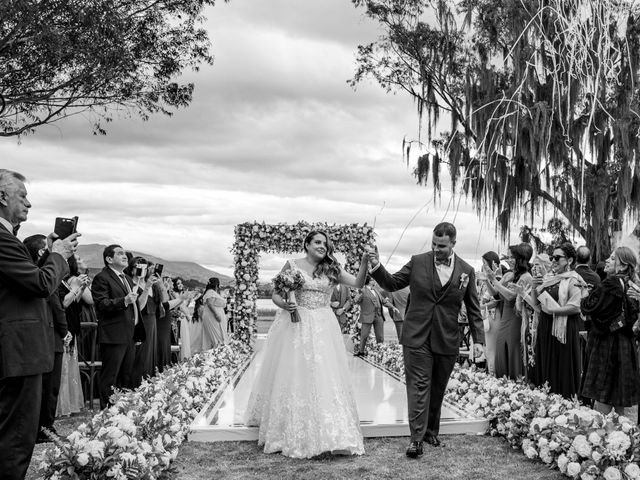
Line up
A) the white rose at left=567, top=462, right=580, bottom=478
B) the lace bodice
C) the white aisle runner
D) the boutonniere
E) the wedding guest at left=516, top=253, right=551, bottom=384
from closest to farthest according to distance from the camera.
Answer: the white rose at left=567, top=462, right=580, bottom=478, the boutonniere, the lace bodice, the white aisle runner, the wedding guest at left=516, top=253, right=551, bottom=384

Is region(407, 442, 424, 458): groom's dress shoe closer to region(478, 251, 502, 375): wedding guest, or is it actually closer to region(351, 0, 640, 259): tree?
region(478, 251, 502, 375): wedding guest

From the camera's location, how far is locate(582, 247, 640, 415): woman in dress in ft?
18.5

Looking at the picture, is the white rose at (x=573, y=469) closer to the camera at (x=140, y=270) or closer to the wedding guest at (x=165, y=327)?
the camera at (x=140, y=270)

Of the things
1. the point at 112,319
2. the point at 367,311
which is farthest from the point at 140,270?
the point at 367,311

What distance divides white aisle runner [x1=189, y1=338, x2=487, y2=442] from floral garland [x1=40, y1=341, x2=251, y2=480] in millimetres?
198

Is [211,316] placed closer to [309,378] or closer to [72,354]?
[72,354]

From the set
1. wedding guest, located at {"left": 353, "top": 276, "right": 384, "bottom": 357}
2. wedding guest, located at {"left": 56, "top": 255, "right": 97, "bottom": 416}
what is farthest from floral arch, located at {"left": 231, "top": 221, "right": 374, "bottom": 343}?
wedding guest, located at {"left": 56, "top": 255, "right": 97, "bottom": 416}

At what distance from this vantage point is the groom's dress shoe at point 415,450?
5230 millimetres

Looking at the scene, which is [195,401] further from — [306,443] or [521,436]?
[521,436]

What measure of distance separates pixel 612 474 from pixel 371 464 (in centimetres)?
A: 172

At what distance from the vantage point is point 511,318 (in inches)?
322

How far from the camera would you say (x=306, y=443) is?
5.21 metres

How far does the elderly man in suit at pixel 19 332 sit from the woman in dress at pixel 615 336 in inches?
172

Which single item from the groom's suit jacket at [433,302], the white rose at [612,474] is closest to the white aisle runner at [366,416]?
the groom's suit jacket at [433,302]
